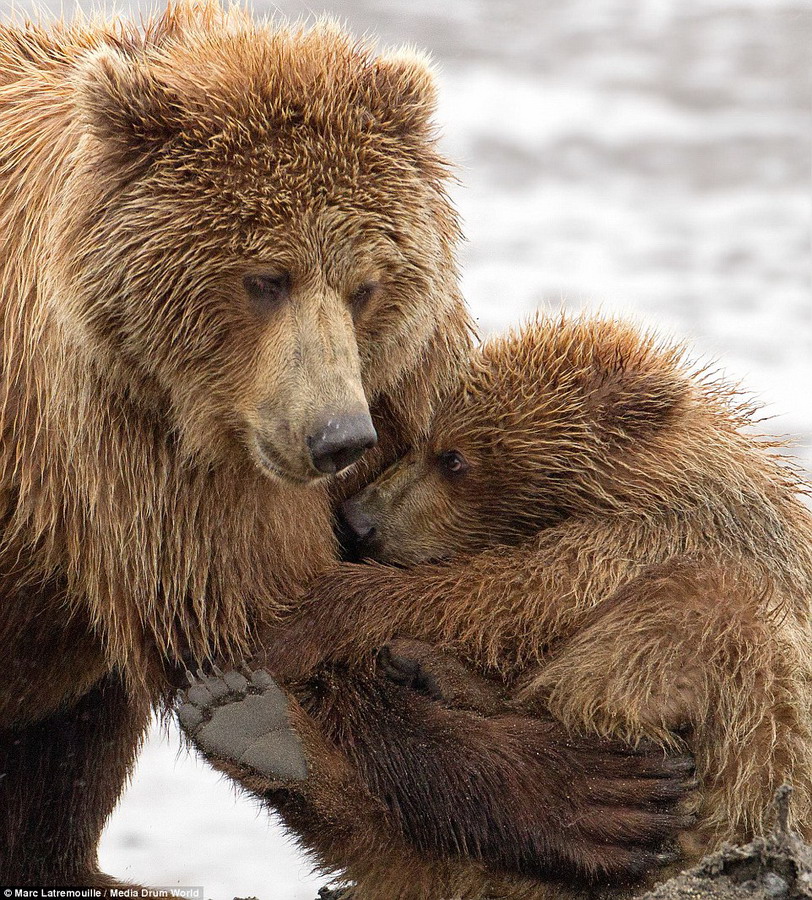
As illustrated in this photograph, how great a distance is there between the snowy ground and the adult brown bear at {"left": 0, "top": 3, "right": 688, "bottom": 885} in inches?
190

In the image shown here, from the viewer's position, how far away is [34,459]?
500 centimetres

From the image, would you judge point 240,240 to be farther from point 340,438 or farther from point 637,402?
point 637,402

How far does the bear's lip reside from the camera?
4547mm

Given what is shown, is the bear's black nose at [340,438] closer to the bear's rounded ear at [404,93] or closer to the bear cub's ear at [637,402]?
the bear's rounded ear at [404,93]

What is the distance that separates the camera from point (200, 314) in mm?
4574

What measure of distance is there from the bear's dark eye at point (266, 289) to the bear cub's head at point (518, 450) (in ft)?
3.91

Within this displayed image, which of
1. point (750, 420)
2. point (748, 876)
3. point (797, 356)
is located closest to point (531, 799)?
point (748, 876)

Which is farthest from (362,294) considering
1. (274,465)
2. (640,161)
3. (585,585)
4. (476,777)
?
(640,161)

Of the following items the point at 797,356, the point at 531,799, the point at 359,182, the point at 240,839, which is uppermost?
the point at 797,356

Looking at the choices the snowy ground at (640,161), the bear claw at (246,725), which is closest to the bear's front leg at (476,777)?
the bear claw at (246,725)

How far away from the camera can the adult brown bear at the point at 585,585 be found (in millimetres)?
4922

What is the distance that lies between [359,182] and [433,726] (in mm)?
1815

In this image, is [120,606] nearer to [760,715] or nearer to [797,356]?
[760,715]

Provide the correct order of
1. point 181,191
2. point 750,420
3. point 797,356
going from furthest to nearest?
point 797,356 → point 750,420 → point 181,191
